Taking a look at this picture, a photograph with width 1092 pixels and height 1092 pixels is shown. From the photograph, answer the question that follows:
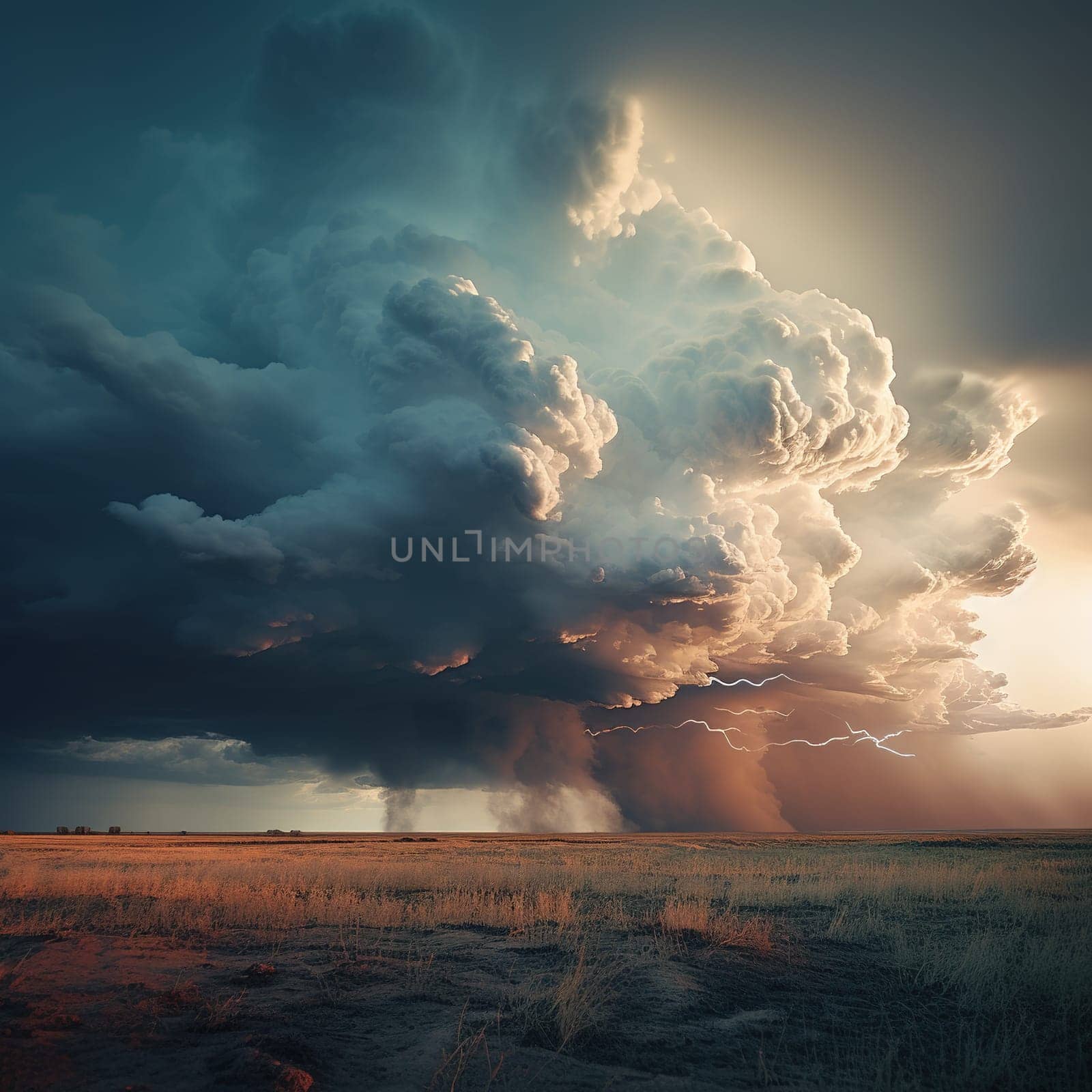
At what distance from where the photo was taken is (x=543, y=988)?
10641 millimetres

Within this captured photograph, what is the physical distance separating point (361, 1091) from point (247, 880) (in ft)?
65.0

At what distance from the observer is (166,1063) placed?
7.54 m

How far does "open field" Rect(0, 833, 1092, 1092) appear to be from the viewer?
7730 mm

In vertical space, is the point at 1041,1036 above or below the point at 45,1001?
below

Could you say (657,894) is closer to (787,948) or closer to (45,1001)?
(787,948)

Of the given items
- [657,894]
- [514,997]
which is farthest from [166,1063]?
[657,894]

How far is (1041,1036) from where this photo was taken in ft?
30.3

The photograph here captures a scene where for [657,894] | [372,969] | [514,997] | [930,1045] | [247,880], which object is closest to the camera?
[930,1045]

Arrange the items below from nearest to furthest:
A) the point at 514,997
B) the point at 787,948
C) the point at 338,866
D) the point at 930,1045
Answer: the point at 930,1045
the point at 514,997
the point at 787,948
the point at 338,866

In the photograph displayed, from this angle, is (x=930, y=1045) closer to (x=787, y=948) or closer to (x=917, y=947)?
(x=787, y=948)

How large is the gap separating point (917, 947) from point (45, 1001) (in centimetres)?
1467

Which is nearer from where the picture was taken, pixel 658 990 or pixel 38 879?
pixel 658 990

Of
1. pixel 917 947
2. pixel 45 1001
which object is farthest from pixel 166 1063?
pixel 917 947

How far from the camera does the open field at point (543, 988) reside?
25.4 feet
